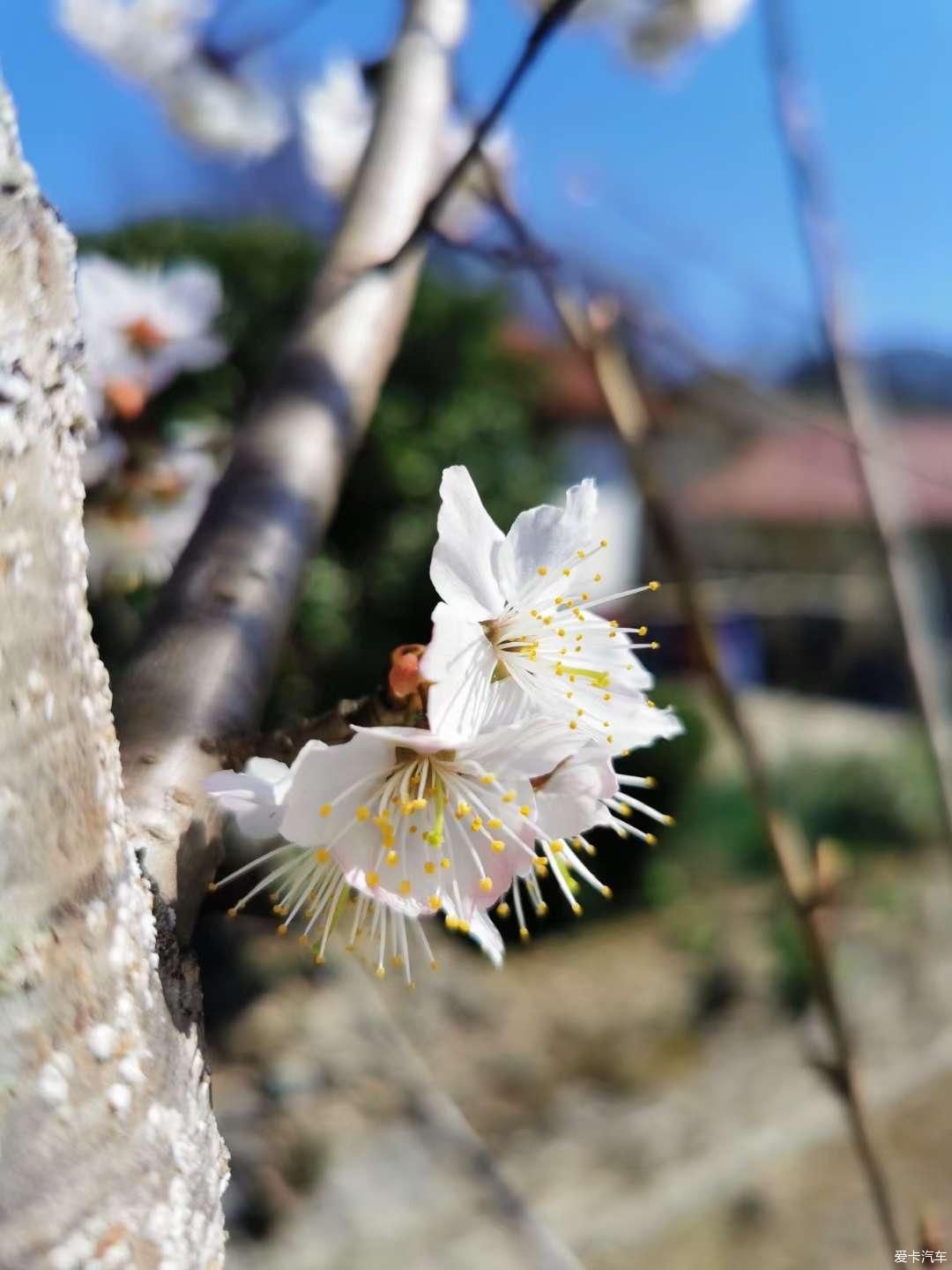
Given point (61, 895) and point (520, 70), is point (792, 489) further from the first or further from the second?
point (61, 895)

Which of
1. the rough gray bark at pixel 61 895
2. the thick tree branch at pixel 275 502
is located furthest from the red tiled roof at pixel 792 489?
the rough gray bark at pixel 61 895

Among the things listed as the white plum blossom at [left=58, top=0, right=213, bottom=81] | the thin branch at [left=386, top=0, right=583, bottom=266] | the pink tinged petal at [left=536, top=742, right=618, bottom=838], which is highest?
the white plum blossom at [left=58, top=0, right=213, bottom=81]

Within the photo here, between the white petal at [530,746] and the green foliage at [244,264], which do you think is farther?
the green foliage at [244,264]

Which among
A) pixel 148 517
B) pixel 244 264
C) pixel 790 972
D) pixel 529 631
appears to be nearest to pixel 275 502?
pixel 529 631

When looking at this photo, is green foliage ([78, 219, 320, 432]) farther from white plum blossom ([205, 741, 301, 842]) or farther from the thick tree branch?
white plum blossom ([205, 741, 301, 842])

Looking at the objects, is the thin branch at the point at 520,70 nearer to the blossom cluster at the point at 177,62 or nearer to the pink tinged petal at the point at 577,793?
the pink tinged petal at the point at 577,793

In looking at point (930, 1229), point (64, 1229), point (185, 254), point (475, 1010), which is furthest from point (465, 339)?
point (64, 1229)

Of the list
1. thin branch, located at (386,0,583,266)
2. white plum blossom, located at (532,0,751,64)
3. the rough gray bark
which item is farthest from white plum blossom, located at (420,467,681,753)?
white plum blossom, located at (532,0,751,64)
